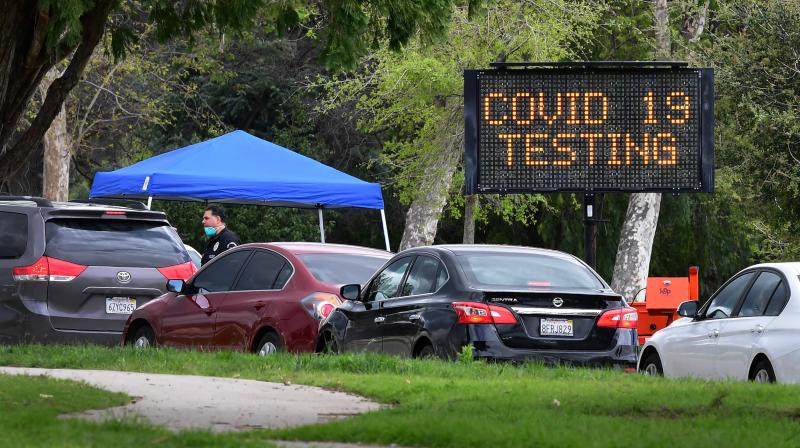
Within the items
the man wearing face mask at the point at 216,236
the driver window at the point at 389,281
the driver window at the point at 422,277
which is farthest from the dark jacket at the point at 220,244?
the driver window at the point at 422,277

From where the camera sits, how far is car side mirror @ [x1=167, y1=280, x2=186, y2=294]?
16234mm

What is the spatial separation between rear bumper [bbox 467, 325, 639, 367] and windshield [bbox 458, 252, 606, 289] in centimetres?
45

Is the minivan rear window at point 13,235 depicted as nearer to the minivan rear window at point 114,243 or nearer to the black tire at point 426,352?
the minivan rear window at point 114,243

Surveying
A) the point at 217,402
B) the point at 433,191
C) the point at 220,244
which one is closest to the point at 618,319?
the point at 217,402

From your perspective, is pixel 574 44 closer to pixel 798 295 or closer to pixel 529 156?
pixel 529 156

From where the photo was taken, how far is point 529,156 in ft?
62.4

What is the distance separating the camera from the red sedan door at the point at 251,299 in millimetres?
15320

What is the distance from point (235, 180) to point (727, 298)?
41.6 feet

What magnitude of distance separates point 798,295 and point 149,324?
286 inches

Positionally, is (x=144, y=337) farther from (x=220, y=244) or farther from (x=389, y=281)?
(x=389, y=281)

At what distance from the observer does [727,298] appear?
1384 cm

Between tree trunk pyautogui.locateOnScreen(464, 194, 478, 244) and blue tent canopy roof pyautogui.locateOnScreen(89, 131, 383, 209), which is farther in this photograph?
tree trunk pyautogui.locateOnScreen(464, 194, 478, 244)

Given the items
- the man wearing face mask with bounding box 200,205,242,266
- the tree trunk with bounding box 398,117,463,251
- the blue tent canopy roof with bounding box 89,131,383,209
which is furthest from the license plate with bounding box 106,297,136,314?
the tree trunk with bounding box 398,117,463,251

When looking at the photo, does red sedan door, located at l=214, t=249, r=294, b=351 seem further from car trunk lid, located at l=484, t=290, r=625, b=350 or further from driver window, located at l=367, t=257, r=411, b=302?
car trunk lid, located at l=484, t=290, r=625, b=350
